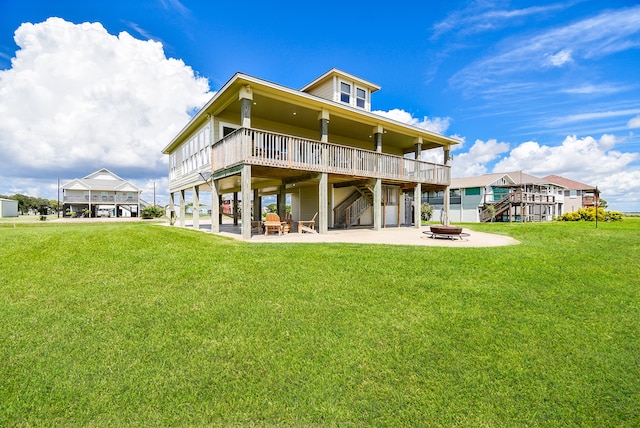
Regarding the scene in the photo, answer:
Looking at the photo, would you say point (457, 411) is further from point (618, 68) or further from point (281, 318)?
point (618, 68)

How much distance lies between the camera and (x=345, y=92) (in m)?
15.9

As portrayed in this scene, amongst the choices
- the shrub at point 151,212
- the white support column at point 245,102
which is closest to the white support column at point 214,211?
the white support column at point 245,102

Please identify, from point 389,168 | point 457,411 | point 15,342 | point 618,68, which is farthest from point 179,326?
point 618,68

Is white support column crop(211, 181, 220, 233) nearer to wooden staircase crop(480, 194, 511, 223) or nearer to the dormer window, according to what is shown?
the dormer window

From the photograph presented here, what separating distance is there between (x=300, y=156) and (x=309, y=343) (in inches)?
341

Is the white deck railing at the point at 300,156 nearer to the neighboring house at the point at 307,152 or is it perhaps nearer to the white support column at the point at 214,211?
the neighboring house at the point at 307,152

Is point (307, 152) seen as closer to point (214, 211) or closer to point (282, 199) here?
point (282, 199)

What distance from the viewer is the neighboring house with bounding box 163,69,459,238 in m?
10.6

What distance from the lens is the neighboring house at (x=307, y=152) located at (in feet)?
34.6

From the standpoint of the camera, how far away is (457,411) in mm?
2785

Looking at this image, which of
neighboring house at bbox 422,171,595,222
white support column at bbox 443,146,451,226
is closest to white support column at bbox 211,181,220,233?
white support column at bbox 443,146,451,226

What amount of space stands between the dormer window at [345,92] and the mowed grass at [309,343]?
11962 millimetres

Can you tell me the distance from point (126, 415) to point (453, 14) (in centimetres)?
1576

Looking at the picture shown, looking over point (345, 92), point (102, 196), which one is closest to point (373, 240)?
point (345, 92)
